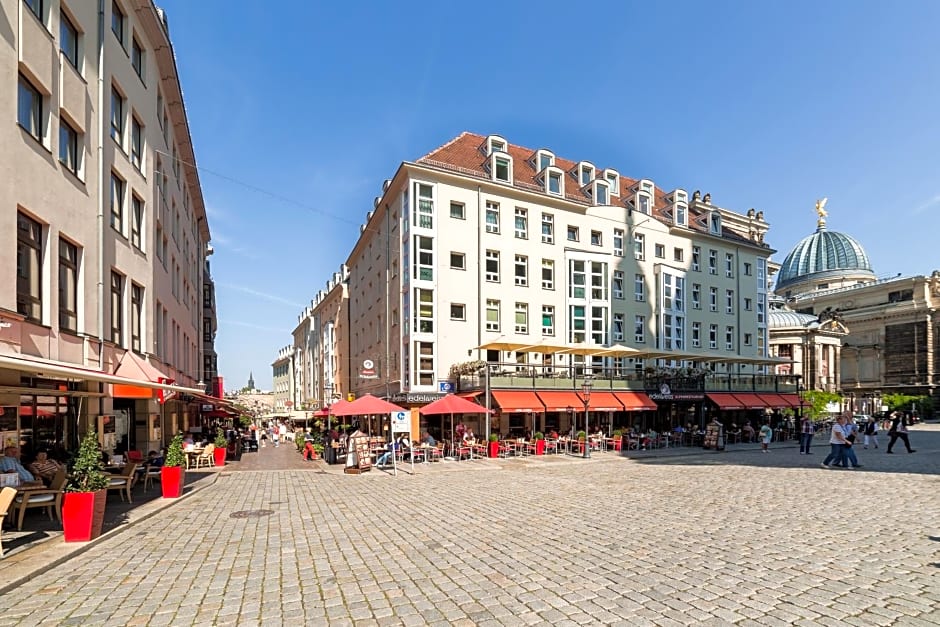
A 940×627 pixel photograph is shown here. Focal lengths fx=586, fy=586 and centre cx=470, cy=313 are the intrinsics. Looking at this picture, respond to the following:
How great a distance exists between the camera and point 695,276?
145ft

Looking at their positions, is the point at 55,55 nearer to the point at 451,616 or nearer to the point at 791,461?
the point at 451,616

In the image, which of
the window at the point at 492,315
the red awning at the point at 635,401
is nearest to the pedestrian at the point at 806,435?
the red awning at the point at 635,401

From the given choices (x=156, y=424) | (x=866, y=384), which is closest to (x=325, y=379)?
(x=156, y=424)

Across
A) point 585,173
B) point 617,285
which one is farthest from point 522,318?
point 585,173

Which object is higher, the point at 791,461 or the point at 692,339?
the point at 692,339

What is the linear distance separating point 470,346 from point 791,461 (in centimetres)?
1657

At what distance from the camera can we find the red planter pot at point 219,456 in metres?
25.5

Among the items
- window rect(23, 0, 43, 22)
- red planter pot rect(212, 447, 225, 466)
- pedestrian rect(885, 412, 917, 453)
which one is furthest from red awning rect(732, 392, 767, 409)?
window rect(23, 0, 43, 22)

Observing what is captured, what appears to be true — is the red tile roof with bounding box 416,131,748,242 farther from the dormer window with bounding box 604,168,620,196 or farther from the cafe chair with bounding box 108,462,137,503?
the cafe chair with bounding box 108,462,137,503

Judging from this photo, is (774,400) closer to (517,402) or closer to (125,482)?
(517,402)

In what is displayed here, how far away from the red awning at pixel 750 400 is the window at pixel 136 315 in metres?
33.5

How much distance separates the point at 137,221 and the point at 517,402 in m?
17.6

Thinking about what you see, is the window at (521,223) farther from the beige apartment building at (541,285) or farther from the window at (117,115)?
the window at (117,115)

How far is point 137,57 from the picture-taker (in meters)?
22.4
